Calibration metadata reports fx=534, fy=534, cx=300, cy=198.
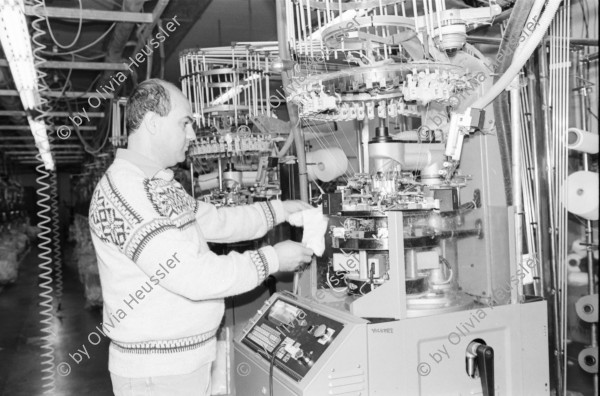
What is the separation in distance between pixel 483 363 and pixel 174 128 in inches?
50.7

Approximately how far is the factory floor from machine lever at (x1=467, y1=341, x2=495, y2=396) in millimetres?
2974

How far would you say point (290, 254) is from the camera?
5.98 ft

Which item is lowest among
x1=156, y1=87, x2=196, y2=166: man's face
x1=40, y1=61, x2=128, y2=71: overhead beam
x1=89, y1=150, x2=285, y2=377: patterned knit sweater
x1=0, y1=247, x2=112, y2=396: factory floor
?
x1=0, y1=247, x2=112, y2=396: factory floor

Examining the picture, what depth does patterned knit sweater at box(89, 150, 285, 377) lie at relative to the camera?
161cm

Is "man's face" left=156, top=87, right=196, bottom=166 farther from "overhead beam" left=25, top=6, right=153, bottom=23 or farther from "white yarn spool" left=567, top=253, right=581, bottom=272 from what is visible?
"white yarn spool" left=567, top=253, right=581, bottom=272

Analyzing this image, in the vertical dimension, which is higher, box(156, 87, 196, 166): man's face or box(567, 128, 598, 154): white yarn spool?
box(156, 87, 196, 166): man's face

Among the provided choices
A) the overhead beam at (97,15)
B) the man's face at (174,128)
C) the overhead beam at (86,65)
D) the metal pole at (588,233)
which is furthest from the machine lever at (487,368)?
the overhead beam at (86,65)

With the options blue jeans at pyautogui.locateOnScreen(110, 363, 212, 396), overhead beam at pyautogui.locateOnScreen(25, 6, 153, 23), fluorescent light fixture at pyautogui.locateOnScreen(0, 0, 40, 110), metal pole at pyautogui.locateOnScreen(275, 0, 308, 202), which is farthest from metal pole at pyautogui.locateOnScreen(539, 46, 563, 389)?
fluorescent light fixture at pyautogui.locateOnScreen(0, 0, 40, 110)

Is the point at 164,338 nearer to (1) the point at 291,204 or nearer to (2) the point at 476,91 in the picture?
(1) the point at 291,204

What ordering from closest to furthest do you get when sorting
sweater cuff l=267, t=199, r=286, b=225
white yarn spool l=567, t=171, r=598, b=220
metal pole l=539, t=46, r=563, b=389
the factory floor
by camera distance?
white yarn spool l=567, t=171, r=598, b=220 < sweater cuff l=267, t=199, r=286, b=225 < metal pole l=539, t=46, r=563, b=389 < the factory floor

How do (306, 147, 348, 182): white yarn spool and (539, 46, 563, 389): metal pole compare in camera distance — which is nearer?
(306, 147, 348, 182): white yarn spool

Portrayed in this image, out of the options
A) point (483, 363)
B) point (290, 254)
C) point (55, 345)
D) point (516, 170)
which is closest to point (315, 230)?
point (290, 254)

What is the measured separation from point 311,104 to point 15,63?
268 centimetres

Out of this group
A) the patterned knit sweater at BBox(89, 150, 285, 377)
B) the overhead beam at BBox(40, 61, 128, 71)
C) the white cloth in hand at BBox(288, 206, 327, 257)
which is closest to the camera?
the patterned knit sweater at BBox(89, 150, 285, 377)
